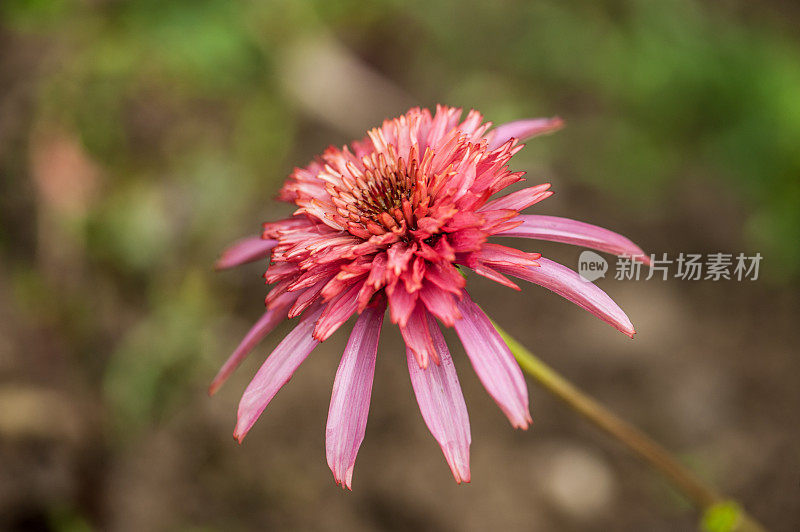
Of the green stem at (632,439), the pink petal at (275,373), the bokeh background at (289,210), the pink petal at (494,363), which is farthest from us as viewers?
the bokeh background at (289,210)

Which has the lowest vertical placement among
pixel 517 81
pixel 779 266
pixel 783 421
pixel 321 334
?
pixel 321 334

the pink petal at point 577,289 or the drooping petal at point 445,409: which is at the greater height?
the pink petal at point 577,289

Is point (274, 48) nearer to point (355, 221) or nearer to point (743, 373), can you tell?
point (355, 221)

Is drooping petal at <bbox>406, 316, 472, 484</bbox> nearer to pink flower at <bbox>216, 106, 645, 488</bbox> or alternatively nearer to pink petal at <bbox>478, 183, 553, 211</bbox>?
pink flower at <bbox>216, 106, 645, 488</bbox>

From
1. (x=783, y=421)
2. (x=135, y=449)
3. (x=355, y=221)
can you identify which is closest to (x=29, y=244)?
(x=135, y=449)

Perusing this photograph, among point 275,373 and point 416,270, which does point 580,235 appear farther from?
point 275,373

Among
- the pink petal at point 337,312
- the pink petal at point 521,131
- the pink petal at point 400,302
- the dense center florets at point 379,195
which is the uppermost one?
the pink petal at point 521,131

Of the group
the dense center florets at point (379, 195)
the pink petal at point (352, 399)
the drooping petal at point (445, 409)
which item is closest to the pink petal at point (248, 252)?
the dense center florets at point (379, 195)

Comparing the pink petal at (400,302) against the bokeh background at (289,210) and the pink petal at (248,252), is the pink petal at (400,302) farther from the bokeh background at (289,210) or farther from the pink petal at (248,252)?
the bokeh background at (289,210)
